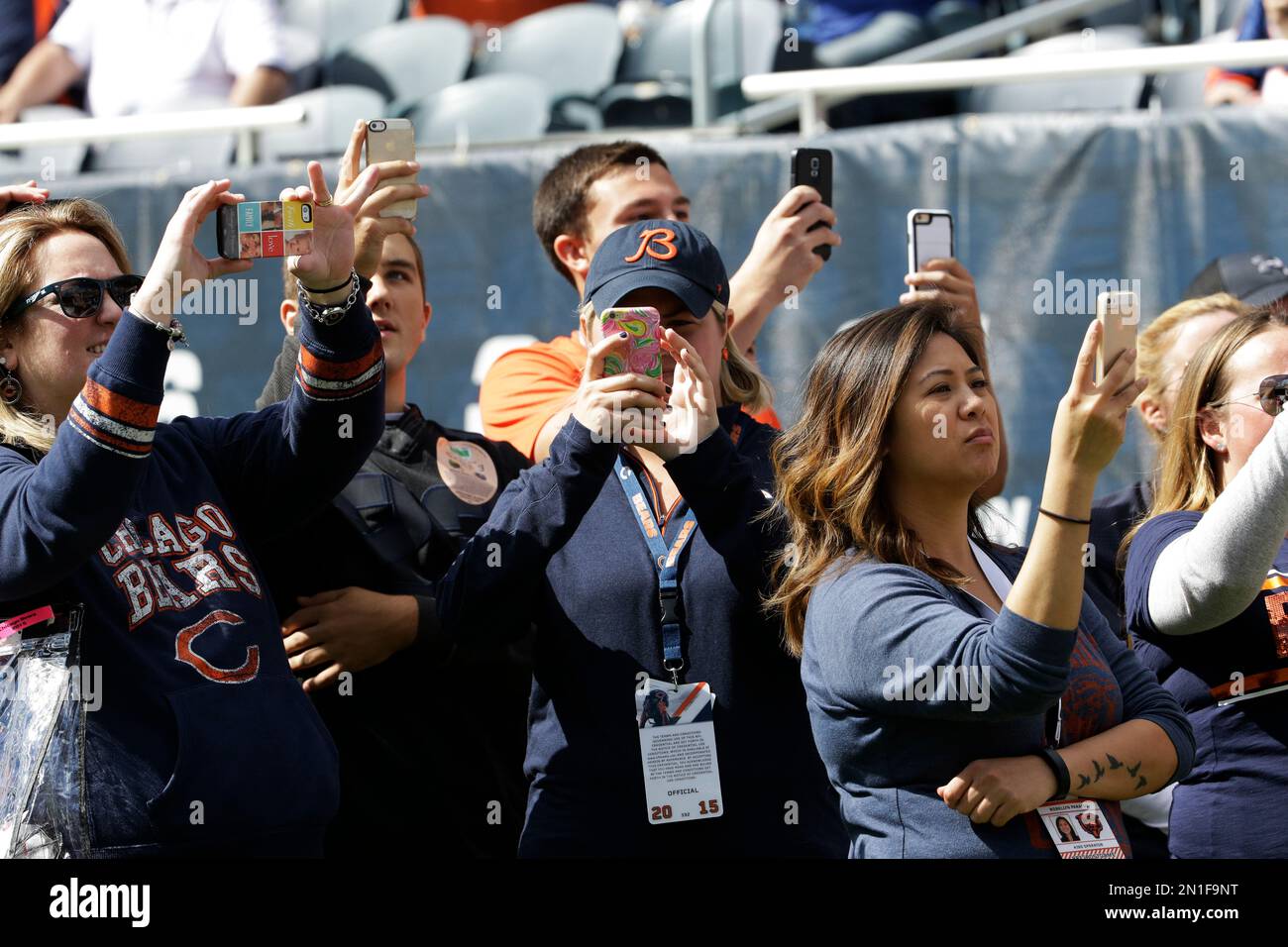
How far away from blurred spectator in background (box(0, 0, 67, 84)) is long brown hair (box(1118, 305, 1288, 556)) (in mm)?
4461

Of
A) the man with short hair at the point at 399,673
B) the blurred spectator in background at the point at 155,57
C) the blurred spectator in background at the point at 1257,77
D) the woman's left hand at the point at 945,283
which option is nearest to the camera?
the man with short hair at the point at 399,673

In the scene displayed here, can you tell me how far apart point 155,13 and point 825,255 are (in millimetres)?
3084

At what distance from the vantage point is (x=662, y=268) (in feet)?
9.25

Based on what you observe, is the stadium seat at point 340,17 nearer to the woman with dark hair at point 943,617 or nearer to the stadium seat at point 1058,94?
the stadium seat at point 1058,94

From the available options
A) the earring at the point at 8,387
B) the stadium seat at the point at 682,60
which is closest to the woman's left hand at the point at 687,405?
the earring at the point at 8,387

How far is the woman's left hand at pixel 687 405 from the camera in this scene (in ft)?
8.47

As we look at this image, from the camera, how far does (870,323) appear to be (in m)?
2.54

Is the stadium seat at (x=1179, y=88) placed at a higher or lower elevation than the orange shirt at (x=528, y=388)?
higher

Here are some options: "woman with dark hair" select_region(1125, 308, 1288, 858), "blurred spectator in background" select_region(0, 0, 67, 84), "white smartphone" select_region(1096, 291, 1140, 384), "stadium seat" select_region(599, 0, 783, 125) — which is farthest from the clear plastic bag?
"blurred spectator in background" select_region(0, 0, 67, 84)

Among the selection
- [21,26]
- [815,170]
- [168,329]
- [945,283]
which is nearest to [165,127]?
[21,26]

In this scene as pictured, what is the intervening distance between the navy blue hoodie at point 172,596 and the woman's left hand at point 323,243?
8cm

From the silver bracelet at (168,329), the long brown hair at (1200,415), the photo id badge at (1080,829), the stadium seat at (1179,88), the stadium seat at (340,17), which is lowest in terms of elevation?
the photo id badge at (1080,829)

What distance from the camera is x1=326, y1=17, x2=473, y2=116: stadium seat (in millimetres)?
5598
